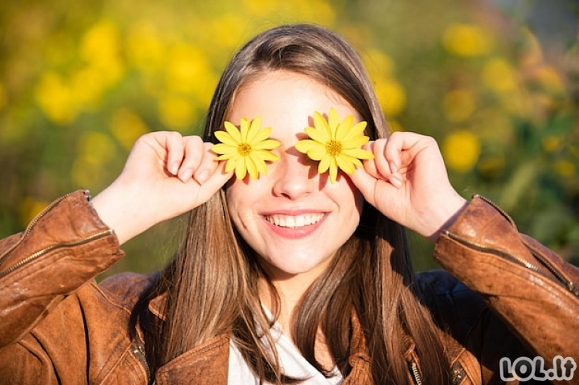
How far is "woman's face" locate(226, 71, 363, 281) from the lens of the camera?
8.02 feet

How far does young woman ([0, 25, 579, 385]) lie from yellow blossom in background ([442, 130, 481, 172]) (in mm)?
2022

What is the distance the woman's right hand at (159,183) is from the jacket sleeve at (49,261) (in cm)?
12

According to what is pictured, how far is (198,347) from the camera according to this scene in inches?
97.3

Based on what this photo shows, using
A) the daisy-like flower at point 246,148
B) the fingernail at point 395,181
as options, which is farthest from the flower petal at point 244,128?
the fingernail at point 395,181

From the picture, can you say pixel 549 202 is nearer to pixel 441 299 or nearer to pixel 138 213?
pixel 441 299

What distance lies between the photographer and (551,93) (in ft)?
12.2

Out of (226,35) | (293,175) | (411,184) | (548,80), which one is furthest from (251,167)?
(226,35)

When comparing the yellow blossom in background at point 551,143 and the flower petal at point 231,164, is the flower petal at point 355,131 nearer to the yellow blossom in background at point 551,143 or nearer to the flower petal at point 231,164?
the flower petal at point 231,164

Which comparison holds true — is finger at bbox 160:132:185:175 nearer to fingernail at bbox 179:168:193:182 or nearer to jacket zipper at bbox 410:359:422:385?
fingernail at bbox 179:168:193:182

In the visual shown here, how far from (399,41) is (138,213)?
12.9 ft

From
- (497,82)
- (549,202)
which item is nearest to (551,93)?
(549,202)

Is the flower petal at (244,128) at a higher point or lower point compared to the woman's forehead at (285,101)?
lower

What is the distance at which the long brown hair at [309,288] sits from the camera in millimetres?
2520

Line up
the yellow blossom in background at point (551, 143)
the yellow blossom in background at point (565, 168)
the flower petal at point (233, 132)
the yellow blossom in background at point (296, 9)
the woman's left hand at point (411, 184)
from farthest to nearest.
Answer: the yellow blossom in background at point (296, 9) → the yellow blossom in background at point (551, 143) → the yellow blossom in background at point (565, 168) → the flower petal at point (233, 132) → the woman's left hand at point (411, 184)
